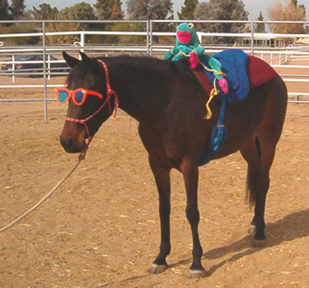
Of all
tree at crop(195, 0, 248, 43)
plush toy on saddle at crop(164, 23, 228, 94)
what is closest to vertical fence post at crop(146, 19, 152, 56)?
plush toy on saddle at crop(164, 23, 228, 94)

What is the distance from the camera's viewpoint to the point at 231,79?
12.1ft

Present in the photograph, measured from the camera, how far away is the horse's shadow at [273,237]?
12.6 feet

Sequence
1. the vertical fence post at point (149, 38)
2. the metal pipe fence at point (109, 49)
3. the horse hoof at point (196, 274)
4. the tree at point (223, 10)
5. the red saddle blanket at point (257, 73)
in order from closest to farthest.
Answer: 1. the horse hoof at point (196, 274)
2. the red saddle blanket at point (257, 73)
3. the vertical fence post at point (149, 38)
4. the metal pipe fence at point (109, 49)
5. the tree at point (223, 10)

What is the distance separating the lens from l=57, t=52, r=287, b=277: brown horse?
2926mm

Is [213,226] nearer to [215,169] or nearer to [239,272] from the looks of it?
[239,272]

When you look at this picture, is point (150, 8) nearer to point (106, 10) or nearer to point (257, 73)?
point (106, 10)

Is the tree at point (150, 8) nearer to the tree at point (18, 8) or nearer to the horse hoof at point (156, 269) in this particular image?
the tree at point (18, 8)

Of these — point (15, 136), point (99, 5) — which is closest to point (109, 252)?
point (15, 136)

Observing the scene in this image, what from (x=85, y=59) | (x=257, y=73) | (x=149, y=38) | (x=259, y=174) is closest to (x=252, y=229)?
(x=259, y=174)

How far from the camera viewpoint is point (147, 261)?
383 cm

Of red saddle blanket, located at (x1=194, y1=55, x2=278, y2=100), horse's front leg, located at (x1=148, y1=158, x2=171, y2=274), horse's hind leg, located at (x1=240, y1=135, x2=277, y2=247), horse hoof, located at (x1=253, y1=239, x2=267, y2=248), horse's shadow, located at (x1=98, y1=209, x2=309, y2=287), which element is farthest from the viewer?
horse's hind leg, located at (x1=240, y1=135, x2=277, y2=247)

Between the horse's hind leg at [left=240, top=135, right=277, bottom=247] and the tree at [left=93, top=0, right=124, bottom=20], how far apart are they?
59.3m

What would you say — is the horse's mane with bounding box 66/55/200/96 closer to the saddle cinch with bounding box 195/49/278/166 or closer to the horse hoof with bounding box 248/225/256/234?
the saddle cinch with bounding box 195/49/278/166

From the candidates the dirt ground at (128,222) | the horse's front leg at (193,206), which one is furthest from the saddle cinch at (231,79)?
the dirt ground at (128,222)
